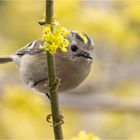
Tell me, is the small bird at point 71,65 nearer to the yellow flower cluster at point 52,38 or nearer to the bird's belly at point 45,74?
the bird's belly at point 45,74

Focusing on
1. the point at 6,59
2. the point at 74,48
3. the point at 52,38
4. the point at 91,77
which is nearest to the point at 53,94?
the point at 52,38

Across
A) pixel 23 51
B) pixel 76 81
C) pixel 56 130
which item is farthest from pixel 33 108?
pixel 56 130

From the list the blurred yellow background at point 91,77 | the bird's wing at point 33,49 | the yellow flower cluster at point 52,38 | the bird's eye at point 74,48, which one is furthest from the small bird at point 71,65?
the blurred yellow background at point 91,77

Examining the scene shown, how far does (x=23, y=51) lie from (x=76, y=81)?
57 cm

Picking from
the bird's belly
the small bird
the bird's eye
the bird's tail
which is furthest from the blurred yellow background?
the bird's eye

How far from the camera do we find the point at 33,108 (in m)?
5.09

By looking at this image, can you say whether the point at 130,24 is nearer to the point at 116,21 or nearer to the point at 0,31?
the point at 116,21

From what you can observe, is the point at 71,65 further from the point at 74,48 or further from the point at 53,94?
the point at 53,94

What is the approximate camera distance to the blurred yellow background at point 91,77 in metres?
5.33

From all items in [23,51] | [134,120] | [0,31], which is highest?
[0,31]

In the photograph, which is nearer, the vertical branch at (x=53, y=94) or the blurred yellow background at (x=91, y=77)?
the vertical branch at (x=53, y=94)

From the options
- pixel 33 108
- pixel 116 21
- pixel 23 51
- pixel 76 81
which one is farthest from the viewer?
pixel 116 21

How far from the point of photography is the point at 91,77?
21.2 ft

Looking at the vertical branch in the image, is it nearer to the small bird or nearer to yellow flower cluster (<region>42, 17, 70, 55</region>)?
yellow flower cluster (<region>42, 17, 70, 55</region>)
